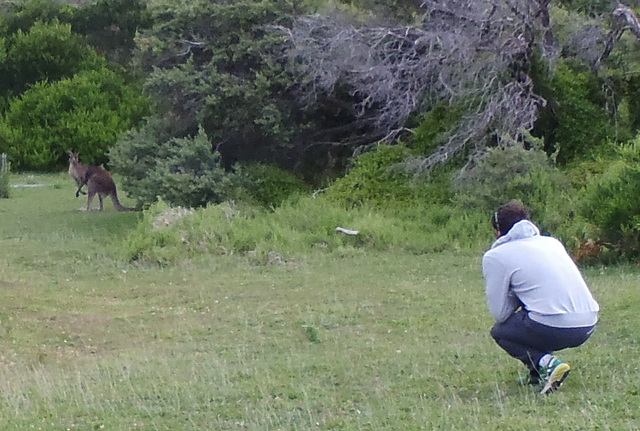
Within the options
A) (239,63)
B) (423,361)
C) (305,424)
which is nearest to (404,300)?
(423,361)

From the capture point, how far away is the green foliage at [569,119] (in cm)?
1591

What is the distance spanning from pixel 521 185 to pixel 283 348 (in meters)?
6.56

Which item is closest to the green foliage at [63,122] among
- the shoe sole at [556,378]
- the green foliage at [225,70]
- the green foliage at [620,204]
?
the green foliage at [225,70]

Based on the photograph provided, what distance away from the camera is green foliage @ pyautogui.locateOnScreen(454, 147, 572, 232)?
13094 mm

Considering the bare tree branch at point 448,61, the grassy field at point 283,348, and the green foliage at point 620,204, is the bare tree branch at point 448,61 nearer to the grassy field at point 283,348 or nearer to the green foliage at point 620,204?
the green foliage at point 620,204

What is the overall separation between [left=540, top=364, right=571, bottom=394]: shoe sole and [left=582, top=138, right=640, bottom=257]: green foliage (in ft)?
20.4

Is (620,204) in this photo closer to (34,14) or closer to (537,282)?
(537,282)

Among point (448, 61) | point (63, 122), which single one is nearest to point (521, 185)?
point (448, 61)

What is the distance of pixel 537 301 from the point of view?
5.61m

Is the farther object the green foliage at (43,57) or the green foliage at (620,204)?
the green foliage at (43,57)

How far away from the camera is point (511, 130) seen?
14711 millimetres

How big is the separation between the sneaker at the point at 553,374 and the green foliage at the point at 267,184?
36.8ft

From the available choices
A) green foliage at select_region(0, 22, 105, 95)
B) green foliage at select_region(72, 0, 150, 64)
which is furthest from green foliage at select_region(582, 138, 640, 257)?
green foliage at select_region(0, 22, 105, 95)

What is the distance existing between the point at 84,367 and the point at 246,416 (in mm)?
2337
